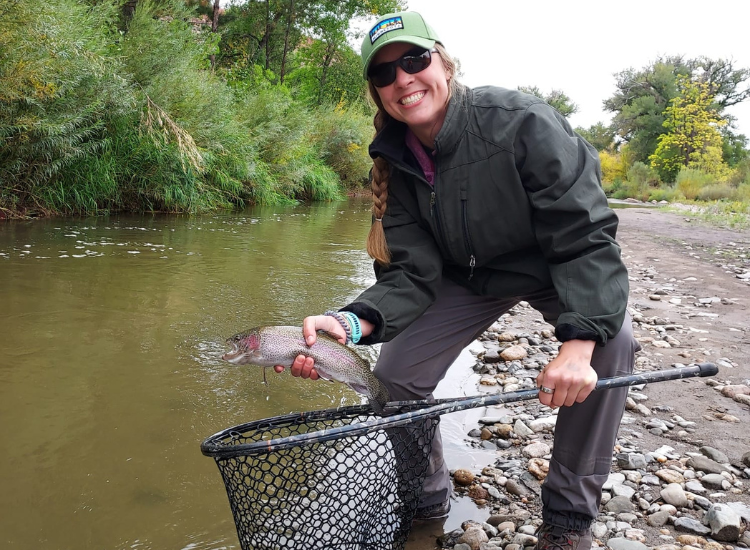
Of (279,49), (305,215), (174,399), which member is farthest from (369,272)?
(279,49)

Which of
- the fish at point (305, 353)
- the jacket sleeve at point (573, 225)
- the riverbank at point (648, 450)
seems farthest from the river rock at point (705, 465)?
the fish at point (305, 353)

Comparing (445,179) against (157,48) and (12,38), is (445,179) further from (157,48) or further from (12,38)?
(157,48)

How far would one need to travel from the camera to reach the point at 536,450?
3.07m

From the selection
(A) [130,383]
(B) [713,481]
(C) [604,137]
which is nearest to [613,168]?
(C) [604,137]

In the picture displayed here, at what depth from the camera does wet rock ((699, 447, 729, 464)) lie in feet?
9.62

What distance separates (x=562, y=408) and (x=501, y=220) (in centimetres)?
75

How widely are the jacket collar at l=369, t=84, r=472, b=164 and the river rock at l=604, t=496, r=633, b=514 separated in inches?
65.9

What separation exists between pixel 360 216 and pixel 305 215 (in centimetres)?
199

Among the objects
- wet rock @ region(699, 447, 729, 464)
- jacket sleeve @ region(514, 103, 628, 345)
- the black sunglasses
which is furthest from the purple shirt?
wet rock @ region(699, 447, 729, 464)

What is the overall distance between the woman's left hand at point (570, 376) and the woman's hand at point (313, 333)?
724 mm

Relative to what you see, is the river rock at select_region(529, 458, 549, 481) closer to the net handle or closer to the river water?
the river water

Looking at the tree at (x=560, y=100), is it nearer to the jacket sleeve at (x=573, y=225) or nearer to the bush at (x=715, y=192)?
the bush at (x=715, y=192)

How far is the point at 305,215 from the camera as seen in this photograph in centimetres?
1557

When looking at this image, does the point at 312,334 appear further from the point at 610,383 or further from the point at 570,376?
the point at 610,383
